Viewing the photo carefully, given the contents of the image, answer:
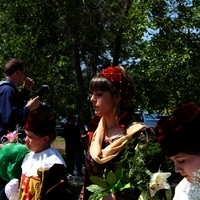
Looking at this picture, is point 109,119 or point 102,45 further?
point 102,45

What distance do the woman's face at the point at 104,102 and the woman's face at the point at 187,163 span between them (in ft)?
3.10

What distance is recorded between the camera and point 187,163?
8.05 ft

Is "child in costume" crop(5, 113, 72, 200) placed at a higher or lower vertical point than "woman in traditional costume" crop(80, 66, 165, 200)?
lower

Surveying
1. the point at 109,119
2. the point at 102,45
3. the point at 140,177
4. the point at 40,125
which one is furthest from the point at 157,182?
the point at 102,45

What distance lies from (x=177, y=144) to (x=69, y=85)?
8.85m

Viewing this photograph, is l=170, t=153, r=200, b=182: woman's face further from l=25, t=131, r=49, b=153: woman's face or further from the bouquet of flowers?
l=25, t=131, r=49, b=153: woman's face

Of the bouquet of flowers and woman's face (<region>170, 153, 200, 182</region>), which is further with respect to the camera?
the bouquet of flowers

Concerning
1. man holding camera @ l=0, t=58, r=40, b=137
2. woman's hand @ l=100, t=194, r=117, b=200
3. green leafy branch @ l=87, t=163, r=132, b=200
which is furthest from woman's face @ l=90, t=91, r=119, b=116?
man holding camera @ l=0, t=58, r=40, b=137

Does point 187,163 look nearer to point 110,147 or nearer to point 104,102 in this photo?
point 110,147

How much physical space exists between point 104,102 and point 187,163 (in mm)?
1026

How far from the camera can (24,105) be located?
16.7 ft

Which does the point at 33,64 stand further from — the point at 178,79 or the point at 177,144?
the point at 177,144

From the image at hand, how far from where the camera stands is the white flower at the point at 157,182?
2922 mm

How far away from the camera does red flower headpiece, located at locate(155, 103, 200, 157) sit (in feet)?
8.21
